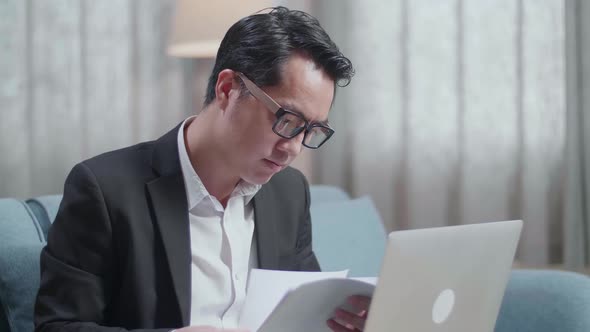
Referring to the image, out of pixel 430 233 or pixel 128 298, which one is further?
pixel 128 298

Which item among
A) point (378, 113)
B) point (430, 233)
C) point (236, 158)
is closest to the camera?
point (430, 233)

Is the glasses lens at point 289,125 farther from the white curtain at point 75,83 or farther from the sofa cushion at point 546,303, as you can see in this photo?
the white curtain at point 75,83

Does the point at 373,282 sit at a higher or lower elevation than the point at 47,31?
lower

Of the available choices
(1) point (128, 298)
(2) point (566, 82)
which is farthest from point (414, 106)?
(1) point (128, 298)

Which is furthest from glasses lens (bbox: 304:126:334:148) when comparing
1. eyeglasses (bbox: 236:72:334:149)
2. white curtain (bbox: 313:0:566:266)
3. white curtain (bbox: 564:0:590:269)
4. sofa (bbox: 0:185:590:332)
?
white curtain (bbox: 564:0:590:269)

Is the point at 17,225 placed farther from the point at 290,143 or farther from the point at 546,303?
the point at 546,303

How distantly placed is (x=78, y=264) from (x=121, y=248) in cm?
8

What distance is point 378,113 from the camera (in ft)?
8.57

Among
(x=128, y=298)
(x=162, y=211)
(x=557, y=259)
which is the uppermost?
(x=162, y=211)

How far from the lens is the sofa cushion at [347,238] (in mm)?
1903

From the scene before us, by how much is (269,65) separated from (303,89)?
68 millimetres

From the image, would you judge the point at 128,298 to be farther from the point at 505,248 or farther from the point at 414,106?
the point at 414,106

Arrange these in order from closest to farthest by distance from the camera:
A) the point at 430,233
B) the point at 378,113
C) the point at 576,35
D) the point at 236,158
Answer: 1. the point at 430,233
2. the point at 236,158
3. the point at 576,35
4. the point at 378,113

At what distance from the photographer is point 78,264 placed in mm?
1134
